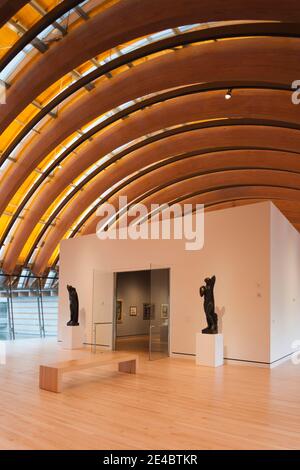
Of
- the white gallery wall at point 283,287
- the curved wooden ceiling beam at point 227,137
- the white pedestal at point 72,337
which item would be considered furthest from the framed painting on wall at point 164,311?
the curved wooden ceiling beam at point 227,137

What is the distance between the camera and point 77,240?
1620 cm

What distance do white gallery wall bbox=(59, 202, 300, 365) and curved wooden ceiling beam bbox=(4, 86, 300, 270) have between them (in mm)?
3733

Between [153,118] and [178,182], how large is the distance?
22.8 ft

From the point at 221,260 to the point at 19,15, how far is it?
28.0ft

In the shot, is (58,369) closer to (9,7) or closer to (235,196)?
(9,7)

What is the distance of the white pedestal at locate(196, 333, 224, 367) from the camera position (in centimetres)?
1065

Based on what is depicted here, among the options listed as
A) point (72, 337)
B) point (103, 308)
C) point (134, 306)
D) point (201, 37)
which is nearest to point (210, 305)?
point (103, 308)

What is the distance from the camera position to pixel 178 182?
21.7 m

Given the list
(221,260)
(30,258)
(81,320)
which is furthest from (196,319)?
(30,258)

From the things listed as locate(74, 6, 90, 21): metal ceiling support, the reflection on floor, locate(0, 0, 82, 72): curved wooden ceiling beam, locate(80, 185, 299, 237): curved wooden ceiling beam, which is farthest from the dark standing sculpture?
locate(74, 6, 90, 21): metal ceiling support

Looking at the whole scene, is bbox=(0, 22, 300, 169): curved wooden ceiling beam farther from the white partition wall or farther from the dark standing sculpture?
the dark standing sculpture

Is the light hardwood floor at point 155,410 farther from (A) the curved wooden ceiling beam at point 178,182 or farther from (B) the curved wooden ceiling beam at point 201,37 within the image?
(A) the curved wooden ceiling beam at point 178,182
